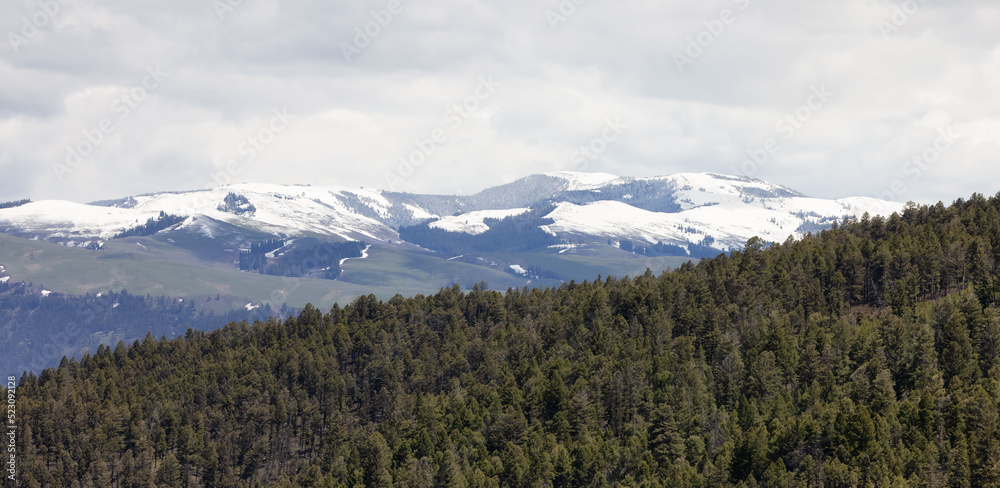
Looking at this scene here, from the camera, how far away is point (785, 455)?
171 metres

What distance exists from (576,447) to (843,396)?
54165 millimetres

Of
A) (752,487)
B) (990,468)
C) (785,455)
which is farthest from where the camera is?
(785,455)

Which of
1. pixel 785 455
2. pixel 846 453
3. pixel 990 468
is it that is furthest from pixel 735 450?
pixel 990 468

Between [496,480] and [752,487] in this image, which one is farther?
[496,480]

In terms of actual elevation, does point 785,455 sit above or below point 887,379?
below

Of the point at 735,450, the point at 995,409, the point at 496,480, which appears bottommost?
the point at 496,480

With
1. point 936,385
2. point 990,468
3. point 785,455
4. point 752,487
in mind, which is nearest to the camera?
point 990,468

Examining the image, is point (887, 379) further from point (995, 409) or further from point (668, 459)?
point (668, 459)

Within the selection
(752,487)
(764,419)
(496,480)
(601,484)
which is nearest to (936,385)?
(764,419)

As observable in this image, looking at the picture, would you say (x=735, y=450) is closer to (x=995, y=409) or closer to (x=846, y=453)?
(x=846, y=453)

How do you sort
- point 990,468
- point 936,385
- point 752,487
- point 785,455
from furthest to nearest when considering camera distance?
point 936,385 < point 785,455 < point 752,487 < point 990,468

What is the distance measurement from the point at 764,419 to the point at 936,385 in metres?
32.5

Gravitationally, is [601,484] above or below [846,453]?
below

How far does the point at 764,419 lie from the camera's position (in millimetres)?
192750
